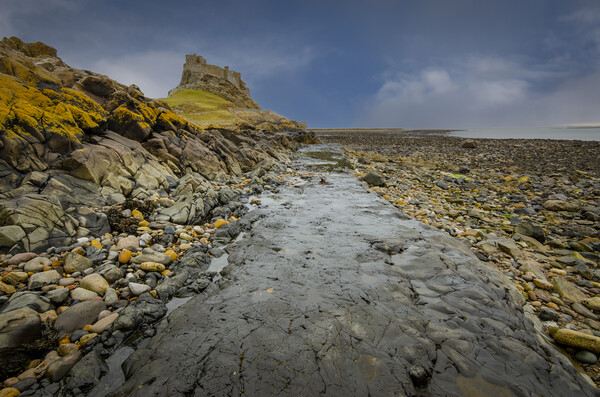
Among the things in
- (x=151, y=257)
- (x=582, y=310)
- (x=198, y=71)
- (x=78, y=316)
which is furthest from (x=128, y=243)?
(x=198, y=71)

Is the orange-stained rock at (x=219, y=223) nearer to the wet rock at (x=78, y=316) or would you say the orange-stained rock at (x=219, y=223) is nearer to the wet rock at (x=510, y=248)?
the wet rock at (x=78, y=316)

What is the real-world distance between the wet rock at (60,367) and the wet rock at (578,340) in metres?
6.27

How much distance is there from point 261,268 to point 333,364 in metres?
2.57

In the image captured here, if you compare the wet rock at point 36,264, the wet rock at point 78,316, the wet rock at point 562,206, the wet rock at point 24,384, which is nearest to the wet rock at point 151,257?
the wet rock at point 78,316

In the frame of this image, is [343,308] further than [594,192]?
No

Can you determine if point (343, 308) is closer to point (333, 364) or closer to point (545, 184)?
point (333, 364)

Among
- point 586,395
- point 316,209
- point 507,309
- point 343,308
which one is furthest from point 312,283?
point 316,209

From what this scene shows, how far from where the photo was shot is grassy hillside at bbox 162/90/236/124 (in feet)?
171

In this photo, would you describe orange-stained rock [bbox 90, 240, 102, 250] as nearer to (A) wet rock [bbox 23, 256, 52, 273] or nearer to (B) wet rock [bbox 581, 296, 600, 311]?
(A) wet rock [bbox 23, 256, 52, 273]

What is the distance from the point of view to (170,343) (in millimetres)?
3115

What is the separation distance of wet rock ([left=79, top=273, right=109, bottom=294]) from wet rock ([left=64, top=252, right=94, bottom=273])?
503 millimetres

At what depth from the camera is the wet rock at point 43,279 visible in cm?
385

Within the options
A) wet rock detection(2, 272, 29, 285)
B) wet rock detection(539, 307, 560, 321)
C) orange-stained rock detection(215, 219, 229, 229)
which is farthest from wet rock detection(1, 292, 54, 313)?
wet rock detection(539, 307, 560, 321)

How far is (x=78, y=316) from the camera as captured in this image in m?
3.43
